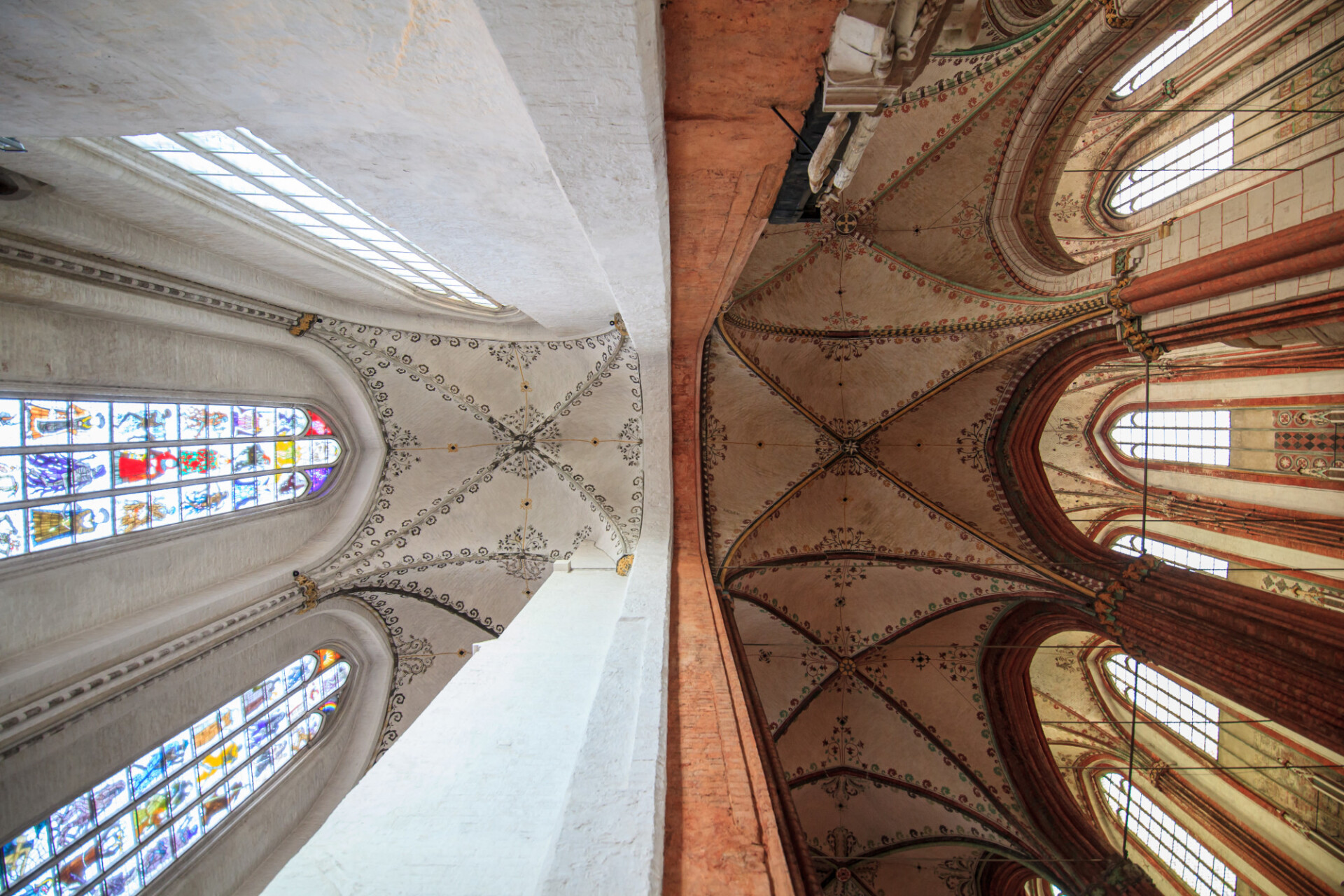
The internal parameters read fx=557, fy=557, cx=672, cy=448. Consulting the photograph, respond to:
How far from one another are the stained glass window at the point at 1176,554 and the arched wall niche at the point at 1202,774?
1.83m

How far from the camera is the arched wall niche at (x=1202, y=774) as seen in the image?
7.10m

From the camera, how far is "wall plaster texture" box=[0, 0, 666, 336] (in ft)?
6.05

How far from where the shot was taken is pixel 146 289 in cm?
483

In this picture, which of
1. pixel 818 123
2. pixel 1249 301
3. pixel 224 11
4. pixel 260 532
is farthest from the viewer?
pixel 260 532

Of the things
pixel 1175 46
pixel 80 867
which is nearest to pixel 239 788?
pixel 80 867

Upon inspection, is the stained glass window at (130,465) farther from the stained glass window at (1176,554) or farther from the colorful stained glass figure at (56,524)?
the stained glass window at (1176,554)

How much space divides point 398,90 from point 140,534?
5.59 meters

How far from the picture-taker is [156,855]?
5.36 metres

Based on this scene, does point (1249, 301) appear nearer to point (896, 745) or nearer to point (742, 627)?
point (742, 627)

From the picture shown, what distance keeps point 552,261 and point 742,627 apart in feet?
20.6

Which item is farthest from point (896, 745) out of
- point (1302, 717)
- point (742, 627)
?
point (1302, 717)

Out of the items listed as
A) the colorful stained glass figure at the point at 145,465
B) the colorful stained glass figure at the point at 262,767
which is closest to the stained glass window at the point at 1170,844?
the colorful stained glass figure at the point at 262,767

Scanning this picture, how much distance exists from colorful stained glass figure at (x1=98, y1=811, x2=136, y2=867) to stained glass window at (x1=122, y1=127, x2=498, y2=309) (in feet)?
18.7

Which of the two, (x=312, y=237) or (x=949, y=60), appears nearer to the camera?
(x=312, y=237)
